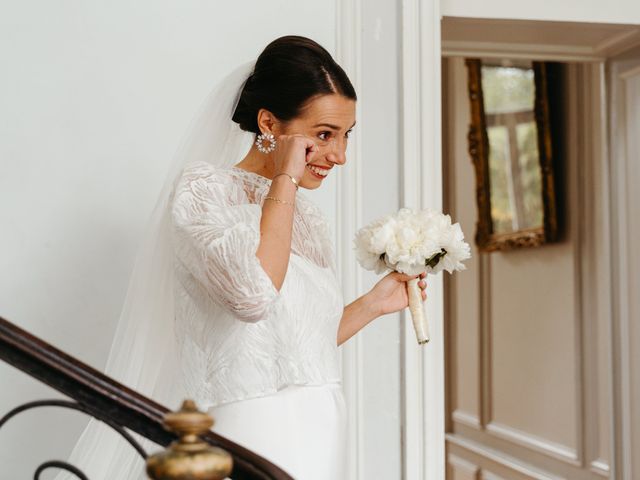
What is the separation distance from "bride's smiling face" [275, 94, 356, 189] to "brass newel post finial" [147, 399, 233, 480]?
146 centimetres

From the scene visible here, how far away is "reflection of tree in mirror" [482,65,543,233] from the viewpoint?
5.48 metres

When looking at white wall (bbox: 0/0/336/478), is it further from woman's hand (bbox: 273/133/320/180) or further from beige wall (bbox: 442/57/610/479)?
beige wall (bbox: 442/57/610/479)

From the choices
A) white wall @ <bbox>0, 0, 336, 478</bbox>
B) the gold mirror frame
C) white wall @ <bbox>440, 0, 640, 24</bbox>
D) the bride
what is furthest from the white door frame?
the gold mirror frame

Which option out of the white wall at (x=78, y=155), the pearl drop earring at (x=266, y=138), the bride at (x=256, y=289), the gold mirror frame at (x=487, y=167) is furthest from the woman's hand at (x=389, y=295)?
the gold mirror frame at (x=487, y=167)

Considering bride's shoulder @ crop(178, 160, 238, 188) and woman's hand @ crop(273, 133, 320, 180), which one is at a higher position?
woman's hand @ crop(273, 133, 320, 180)

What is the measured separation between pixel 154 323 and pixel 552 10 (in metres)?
2.18

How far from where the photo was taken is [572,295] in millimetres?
5219

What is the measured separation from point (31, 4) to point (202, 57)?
610 mm

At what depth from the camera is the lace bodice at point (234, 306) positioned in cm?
236

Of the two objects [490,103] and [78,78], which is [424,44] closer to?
[78,78]

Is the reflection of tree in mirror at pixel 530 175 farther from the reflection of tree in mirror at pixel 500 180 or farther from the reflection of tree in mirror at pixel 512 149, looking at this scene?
the reflection of tree in mirror at pixel 500 180

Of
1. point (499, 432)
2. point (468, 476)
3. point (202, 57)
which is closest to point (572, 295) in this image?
point (499, 432)

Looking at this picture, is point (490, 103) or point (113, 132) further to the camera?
point (490, 103)

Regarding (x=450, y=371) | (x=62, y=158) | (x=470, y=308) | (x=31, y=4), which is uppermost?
(x=31, y=4)
